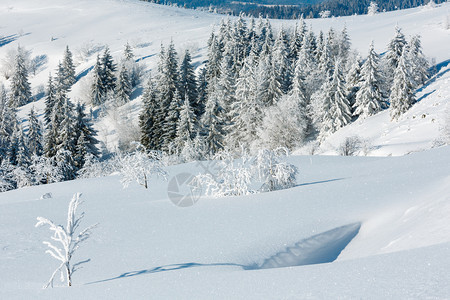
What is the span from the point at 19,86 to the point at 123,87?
85.2ft

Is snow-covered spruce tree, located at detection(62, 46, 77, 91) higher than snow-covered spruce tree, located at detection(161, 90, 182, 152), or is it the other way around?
snow-covered spruce tree, located at detection(62, 46, 77, 91)

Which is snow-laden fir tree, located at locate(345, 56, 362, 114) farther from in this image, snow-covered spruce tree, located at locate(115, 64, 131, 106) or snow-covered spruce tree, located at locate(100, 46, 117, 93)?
snow-covered spruce tree, located at locate(100, 46, 117, 93)

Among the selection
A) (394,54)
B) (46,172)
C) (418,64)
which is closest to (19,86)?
(46,172)

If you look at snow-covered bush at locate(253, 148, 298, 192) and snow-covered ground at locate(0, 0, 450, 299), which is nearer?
snow-covered ground at locate(0, 0, 450, 299)

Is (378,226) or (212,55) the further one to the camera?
(212,55)

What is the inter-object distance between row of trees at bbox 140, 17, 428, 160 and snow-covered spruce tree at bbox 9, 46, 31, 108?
37.5m

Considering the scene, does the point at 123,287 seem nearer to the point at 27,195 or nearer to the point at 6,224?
the point at 6,224

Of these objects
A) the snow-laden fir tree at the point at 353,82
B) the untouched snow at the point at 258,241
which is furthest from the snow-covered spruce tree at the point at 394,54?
the untouched snow at the point at 258,241

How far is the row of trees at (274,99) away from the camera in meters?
44.1

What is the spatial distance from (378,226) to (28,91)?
86.8 meters

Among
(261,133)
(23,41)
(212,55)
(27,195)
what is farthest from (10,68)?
(27,195)

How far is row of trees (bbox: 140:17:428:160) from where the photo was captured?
145 ft

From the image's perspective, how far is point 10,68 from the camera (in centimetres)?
9606

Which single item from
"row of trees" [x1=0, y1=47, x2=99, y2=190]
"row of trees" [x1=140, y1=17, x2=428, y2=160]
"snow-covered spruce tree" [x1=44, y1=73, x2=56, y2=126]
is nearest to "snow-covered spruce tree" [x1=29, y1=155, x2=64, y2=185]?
"row of trees" [x1=0, y1=47, x2=99, y2=190]
